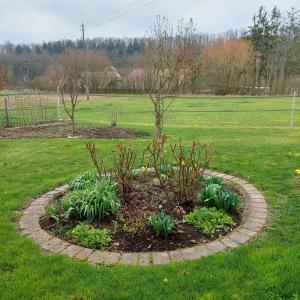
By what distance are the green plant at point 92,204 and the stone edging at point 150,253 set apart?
0.35m

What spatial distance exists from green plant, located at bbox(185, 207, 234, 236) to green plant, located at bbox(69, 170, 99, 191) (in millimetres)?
1261

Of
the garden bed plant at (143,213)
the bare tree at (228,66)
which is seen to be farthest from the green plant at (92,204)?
the bare tree at (228,66)

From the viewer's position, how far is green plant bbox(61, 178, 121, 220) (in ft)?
11.2

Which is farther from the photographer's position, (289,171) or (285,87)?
(285,87)

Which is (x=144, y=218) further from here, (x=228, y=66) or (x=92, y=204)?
(x=228, y=66)

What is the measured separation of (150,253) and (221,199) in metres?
1.09

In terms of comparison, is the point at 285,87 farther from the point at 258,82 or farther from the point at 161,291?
the point at 161,291

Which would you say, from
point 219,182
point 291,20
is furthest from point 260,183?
point 291,20

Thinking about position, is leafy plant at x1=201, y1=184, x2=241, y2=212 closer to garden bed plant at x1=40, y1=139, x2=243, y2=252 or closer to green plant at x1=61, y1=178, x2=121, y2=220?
garden bed plant at x1=40, y1=139, x2=243, y2=252

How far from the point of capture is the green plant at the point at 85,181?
4.04m

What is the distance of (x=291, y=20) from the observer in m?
41.8

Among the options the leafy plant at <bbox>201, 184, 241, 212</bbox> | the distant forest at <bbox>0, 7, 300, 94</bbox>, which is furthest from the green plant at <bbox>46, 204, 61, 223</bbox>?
the distant forest at <bbox>0, 7, 300, 94</bbox>

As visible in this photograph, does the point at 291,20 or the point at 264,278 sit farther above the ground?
the point at 291,20

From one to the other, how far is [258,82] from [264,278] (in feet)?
139
